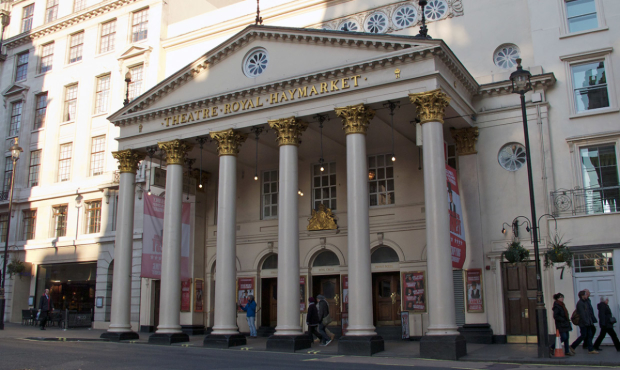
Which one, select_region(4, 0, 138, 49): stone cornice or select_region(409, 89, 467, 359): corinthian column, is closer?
select_region(409, 89, 467, 359): corinthian column

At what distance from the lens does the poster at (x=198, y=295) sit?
2575 centimetres

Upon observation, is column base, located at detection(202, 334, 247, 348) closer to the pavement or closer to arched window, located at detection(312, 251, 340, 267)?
the pavement

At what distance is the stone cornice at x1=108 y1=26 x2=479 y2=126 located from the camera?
17.5 meters

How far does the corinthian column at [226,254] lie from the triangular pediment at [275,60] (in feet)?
6.25

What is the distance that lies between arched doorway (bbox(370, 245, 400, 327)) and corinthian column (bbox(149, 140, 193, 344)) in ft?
24.9

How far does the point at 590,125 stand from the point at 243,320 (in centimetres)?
1615

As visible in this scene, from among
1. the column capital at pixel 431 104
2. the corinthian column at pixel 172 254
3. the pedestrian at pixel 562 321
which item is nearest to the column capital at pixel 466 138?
the column capital at pixel 431 104

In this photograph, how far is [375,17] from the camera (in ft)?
79.4

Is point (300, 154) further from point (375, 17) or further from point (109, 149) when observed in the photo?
point (109, 149)

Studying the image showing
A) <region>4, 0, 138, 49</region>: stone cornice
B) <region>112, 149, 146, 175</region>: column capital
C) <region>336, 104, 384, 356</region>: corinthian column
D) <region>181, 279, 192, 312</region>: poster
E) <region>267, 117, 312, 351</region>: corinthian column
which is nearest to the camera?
<region>336, 104, 384, 356</region>: corinthian column

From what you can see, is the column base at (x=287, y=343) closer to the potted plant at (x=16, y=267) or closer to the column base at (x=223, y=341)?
the column base at (x=223, y=341)

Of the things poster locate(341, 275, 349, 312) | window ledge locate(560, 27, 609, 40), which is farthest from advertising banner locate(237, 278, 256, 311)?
window ledge locate(560, 27, 609, 40)

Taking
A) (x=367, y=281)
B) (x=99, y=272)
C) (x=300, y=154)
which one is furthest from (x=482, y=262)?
(x=99, y=272)

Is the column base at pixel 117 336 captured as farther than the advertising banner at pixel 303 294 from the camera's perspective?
No
